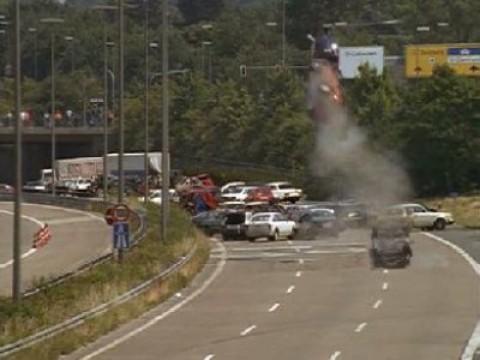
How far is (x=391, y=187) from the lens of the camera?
70.8 m

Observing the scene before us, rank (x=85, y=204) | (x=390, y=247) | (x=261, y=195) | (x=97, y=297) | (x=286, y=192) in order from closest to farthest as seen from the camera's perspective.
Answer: (x=97, y=297) < (x=390, y=247) < (x=261, y=195) < (x=85, y=204) < (x=286, y=192)

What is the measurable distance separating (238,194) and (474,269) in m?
48.9

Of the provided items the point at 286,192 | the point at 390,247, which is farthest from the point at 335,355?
the point at 286,192

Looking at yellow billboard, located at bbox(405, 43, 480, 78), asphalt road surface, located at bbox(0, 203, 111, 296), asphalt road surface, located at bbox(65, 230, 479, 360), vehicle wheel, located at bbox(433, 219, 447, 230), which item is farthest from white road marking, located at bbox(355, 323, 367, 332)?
yellow billboard, located at bbox(405, 43, 480, 78)

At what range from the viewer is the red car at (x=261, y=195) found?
322ft

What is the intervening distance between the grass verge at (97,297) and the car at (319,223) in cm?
1475

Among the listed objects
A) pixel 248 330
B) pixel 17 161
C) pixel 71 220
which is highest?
pixel 17 161

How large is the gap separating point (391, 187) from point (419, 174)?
16.9 metres

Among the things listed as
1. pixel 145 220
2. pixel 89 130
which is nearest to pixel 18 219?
pixel 145 220

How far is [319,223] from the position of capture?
242 ft

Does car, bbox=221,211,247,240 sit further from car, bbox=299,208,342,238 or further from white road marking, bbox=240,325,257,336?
white road marking, bbox=240,325,257,336

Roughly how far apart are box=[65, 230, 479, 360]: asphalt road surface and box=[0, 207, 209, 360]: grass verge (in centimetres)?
41

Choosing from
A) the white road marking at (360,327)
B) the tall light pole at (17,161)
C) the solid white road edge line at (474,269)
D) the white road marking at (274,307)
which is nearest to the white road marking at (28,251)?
the solid white road edge line at (474,269)

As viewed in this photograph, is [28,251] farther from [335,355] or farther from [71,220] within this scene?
[335,355]
